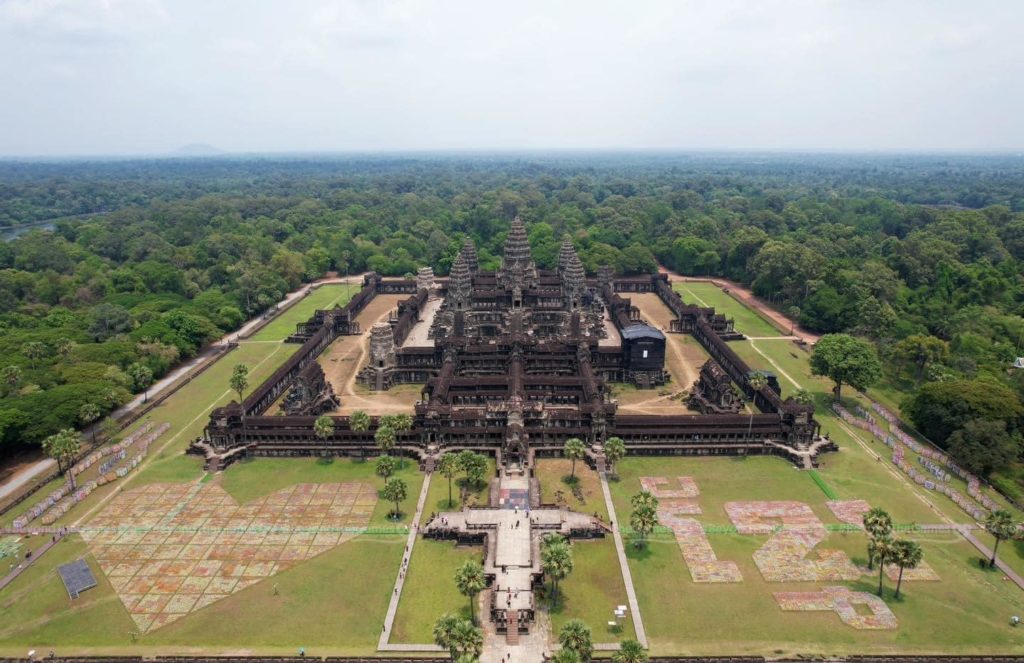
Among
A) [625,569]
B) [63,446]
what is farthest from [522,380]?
[63,446]

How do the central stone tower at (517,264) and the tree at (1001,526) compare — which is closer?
the tree at (1001,526)

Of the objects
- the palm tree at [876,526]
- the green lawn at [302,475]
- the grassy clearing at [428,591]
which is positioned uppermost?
the palm tree at [876,526]

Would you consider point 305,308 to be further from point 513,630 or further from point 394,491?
point 513,630

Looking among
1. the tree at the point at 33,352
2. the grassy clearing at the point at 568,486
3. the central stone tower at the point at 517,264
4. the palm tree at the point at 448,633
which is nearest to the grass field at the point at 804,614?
the grassy clearing at the point at 568,486

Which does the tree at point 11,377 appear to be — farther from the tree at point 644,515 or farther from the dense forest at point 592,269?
the tree at point 644,515

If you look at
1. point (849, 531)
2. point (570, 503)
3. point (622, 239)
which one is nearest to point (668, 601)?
point (570, 503)

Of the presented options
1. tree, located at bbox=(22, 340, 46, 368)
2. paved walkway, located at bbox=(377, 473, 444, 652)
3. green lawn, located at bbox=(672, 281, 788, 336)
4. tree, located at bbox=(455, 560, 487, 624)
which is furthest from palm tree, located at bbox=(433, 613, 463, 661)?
green lawn, located at bbox=(672, 281, 788, 336)
